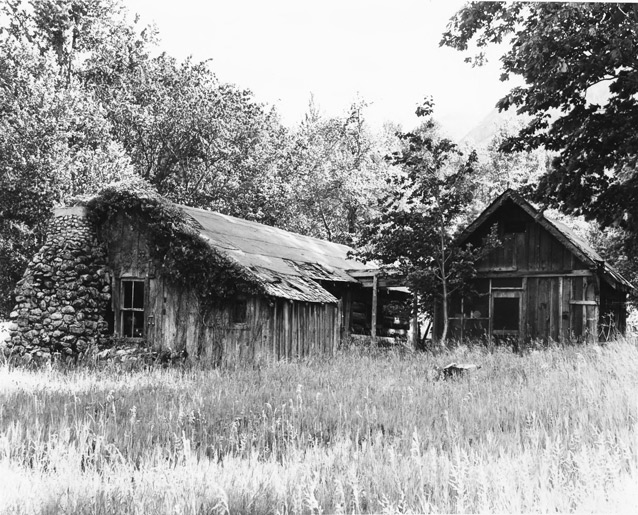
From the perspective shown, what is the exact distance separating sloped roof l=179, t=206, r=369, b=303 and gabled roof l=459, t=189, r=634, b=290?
4.83 metres

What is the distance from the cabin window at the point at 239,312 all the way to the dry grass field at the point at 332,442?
3426 millimetres

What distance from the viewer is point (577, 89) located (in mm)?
14383

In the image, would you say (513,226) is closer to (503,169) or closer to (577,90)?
(577,90)

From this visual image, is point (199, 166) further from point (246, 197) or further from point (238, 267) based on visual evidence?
point (238, 267)

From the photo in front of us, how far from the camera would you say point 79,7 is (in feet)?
87.6

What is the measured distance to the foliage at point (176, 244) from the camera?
14.6 meters

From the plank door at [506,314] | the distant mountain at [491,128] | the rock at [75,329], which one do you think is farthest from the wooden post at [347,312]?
the distant mountain at [491,128]

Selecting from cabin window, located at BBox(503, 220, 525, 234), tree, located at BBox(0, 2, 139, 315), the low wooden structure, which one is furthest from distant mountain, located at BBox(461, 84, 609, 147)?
the low wooden structure

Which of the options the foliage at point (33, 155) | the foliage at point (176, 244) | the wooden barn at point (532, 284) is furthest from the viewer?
the foliage at point (33, 155)

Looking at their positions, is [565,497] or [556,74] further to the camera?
[556,74]

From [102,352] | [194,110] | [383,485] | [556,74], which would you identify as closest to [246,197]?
[194,110]

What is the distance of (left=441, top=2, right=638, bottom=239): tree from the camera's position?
40.7 feet

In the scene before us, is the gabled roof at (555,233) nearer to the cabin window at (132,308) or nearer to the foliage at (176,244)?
the foliage at (176,244)

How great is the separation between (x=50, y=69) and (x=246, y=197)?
12.8 m
